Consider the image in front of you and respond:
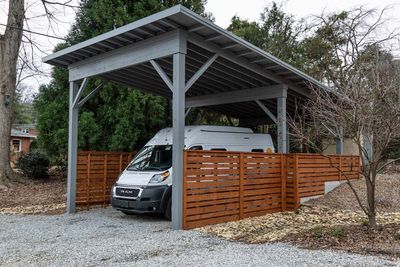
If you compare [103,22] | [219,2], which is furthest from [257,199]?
[219,2]

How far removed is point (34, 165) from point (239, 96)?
9355 millimetres

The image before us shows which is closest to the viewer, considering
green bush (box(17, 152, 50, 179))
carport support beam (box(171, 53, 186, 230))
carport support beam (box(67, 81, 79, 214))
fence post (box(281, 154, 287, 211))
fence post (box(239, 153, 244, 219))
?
carport support beam (box(171, 53, 186, 230))

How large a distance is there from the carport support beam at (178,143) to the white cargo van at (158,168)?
103cm

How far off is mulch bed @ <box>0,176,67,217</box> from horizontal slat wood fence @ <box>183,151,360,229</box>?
427cm

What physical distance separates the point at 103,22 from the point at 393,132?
10691 mm

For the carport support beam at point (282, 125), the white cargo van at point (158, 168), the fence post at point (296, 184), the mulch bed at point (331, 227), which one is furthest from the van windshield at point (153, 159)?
the fence post at point (296, 184)

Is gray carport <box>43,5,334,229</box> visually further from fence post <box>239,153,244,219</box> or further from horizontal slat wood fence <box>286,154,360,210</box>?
fence post <box>239,153,244,219</box>

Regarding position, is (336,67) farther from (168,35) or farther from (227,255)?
(227,255)

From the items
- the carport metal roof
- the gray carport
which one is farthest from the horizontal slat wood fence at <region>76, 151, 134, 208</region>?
the carport metal roof

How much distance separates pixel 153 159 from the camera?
905cm

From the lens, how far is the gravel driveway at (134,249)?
15.9 feet

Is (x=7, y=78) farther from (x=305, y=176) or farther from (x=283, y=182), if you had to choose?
(x=305, y=176)

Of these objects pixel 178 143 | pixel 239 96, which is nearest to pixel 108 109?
pixel 239 96

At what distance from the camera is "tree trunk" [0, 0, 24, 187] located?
13.9 m
